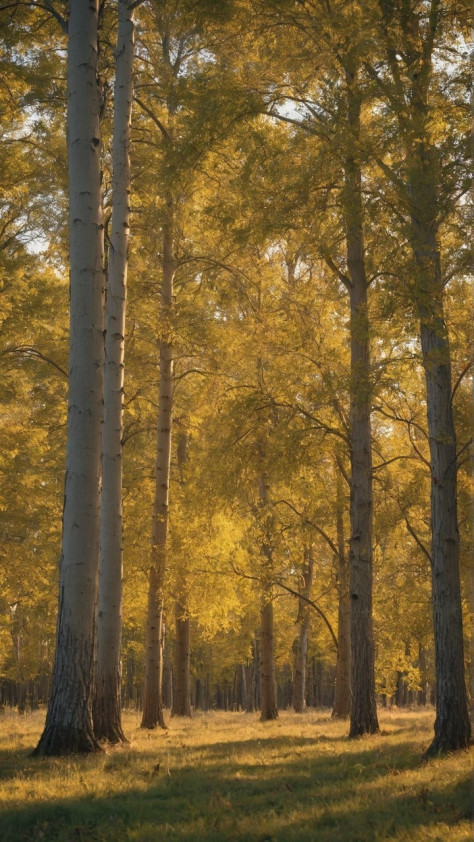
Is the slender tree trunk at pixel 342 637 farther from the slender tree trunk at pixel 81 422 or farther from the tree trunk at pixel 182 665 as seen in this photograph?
the slender tree trunk at pixel 81 422

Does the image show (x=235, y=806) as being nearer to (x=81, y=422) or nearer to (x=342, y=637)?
(x=81, y=422)

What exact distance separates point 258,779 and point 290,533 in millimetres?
10656

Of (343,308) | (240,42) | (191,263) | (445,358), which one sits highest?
(240,42)

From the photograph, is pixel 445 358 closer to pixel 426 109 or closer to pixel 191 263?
pixel 426 109

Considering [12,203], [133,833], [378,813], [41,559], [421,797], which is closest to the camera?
[133,833]

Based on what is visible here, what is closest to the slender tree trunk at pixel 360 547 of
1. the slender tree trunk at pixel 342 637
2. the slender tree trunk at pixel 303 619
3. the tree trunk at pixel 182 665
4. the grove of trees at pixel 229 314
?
the grove of trees at pixel 229 314

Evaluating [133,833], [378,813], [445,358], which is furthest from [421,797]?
[445,358]

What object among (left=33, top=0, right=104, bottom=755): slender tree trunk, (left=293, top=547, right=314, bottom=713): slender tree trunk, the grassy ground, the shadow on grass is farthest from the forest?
(left=293, top=547, right=314, bottom=713): slender tree trunk

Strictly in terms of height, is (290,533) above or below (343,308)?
below

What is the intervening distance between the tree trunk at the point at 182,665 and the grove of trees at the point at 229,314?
0.32ft

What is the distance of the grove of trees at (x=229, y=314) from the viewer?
8.27 m

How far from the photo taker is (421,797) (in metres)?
5.43

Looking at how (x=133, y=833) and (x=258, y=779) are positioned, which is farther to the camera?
(x=258, y=779)

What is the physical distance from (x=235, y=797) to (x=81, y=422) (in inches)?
159
